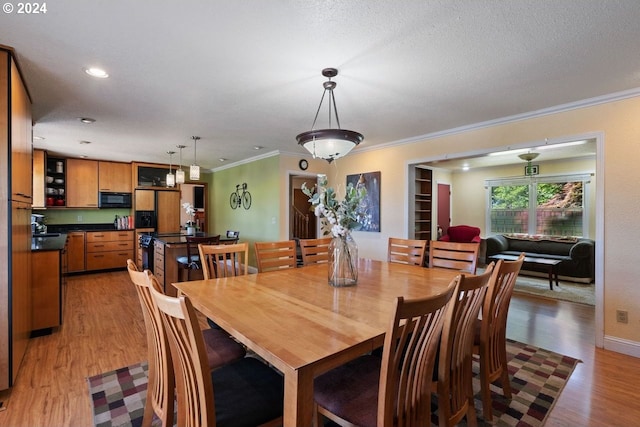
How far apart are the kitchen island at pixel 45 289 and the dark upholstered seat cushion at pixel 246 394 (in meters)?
2.82

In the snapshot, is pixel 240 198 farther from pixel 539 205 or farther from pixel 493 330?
pixel 539 205

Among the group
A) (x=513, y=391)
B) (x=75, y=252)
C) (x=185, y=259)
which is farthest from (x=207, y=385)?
(x=75, y=252)

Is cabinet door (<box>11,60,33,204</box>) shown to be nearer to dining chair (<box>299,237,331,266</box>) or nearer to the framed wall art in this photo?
dining chair (<box>299,237,331,266</box>)

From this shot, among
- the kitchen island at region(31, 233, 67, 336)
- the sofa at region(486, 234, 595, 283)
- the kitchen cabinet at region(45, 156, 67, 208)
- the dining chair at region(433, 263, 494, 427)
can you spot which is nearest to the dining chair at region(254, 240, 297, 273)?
the dining chair at region(433, 263, 494, 427)

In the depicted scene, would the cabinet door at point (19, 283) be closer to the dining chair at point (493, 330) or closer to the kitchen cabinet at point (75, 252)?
the dining chair at point (493, 330)

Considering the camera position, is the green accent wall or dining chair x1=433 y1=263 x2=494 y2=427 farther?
the green accent wall

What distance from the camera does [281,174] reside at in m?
5.55

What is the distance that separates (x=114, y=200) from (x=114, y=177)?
51cm

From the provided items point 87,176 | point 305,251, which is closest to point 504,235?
point 305,251

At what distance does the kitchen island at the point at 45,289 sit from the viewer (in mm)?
3035

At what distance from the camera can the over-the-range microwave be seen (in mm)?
6508

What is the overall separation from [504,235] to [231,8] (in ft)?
24.1

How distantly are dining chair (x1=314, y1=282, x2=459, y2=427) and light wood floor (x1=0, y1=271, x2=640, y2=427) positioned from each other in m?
1.32

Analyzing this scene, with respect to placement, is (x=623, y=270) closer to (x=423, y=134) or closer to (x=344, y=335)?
(x=423, y=134)
